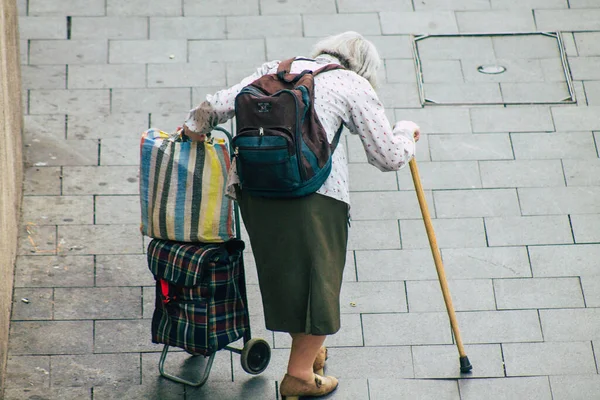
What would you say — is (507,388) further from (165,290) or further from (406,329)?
(165,290)

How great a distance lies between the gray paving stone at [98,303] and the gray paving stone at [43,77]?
1899 mm

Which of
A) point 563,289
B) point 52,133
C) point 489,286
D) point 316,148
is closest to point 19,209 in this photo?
point 52,133

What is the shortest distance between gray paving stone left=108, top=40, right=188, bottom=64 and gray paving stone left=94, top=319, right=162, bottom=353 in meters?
2.39

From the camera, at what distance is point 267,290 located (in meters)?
4.91

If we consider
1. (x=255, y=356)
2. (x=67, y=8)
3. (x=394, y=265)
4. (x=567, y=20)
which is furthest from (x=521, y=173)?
(x=67, y=8)

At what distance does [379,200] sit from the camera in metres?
6.47

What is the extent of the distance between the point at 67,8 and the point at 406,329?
382cm

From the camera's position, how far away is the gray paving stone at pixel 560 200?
6.42 meters

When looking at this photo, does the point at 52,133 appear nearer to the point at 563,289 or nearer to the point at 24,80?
the point at 24,80

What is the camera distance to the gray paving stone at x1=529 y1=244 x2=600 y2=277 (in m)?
6.02

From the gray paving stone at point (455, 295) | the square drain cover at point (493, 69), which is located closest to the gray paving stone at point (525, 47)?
the square drain cover at point (493, 69)

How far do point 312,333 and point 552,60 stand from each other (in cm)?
372

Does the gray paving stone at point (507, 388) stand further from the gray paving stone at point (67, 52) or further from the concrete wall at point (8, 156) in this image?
the gray paving stone at point (67, 52)

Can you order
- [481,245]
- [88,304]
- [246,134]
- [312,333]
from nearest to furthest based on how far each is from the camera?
[246,134] → [312,333] → [88,304] → [481,245]
